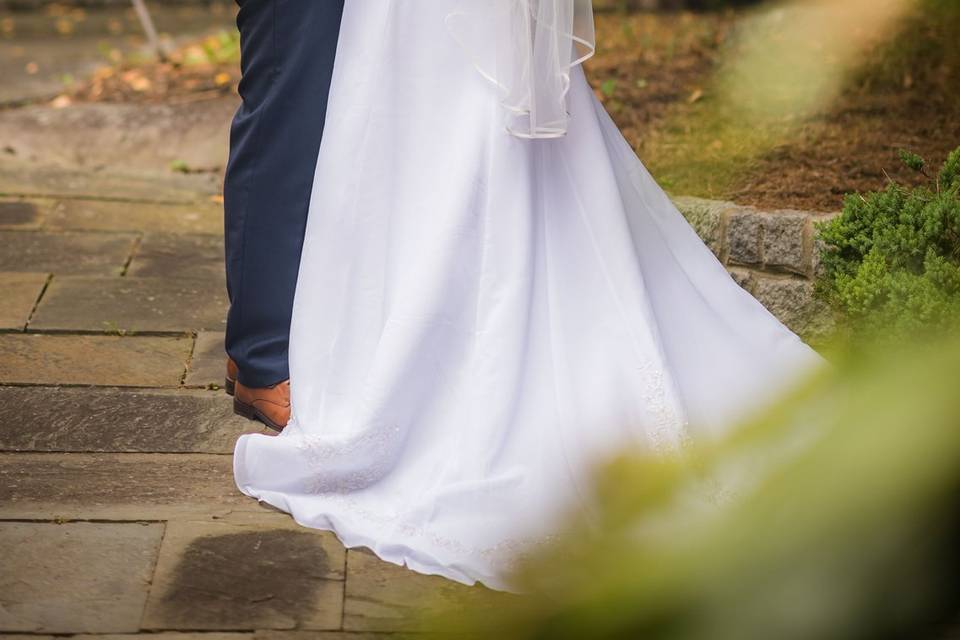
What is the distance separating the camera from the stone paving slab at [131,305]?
3.18 meters

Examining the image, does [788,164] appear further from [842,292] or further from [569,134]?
[569,134]

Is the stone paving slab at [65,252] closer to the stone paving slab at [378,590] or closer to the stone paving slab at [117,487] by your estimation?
the stone paving slab at [117,487]

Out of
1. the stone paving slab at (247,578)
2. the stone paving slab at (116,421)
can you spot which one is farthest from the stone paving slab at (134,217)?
the stone paving slab at (247,578)

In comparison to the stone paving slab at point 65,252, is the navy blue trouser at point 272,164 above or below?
above

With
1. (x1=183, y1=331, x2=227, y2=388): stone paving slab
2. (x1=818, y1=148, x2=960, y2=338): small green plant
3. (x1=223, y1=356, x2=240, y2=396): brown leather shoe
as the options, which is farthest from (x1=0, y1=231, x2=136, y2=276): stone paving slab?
(x1=818, y1=148, x2=960, y2=338): small green plant

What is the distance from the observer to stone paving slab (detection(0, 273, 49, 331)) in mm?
3174

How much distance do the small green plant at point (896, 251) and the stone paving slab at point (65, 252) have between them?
7.27 feet

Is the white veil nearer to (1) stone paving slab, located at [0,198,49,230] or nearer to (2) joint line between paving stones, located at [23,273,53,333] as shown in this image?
(2) joint line between paving stones, located at [23,273,53,333]

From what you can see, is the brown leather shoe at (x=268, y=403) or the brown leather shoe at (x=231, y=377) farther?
the brown leather shoe at (x=231, y=377)

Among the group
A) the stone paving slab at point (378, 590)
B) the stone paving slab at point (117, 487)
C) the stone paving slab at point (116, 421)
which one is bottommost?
the stone paving slab at point (116, 421)

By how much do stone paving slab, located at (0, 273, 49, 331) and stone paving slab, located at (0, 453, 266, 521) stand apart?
86cm

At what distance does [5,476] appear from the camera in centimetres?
233

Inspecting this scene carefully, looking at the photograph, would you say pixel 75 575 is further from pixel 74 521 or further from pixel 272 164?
pixel 272 164

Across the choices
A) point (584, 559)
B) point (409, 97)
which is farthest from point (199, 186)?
point (584, 559)
